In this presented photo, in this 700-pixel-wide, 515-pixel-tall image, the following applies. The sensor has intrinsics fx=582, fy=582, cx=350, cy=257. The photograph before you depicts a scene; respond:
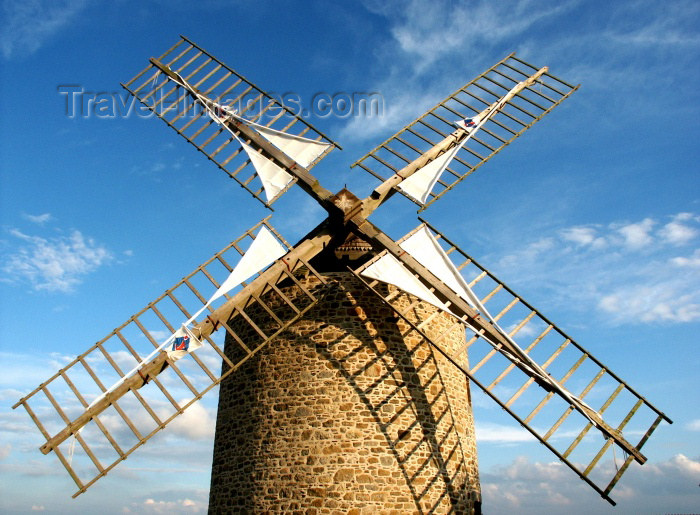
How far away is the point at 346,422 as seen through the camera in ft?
28.1

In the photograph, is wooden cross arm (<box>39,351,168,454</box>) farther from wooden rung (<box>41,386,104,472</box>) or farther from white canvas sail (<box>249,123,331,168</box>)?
white canvas sail (<box>249,123,331,168</box>)

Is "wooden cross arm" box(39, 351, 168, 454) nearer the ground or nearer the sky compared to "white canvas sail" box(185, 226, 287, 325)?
nearer the ground

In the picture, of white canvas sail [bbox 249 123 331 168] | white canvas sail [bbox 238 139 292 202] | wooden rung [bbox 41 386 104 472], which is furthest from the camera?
Result: white canvas sail [bbox 249 123 331 168]

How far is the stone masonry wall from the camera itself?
8344 millimetres

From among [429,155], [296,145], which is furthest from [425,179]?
[296,145]

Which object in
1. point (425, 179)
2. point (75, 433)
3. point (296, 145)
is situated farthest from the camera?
point (296, 145)

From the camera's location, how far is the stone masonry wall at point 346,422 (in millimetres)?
8344

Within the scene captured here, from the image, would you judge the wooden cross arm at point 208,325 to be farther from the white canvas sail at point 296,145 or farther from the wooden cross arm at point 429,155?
the white canvas sail at point 296,145

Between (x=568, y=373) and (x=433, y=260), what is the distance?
2.68 meters

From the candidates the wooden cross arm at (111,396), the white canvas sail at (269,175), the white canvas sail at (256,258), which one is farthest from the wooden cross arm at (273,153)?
the wooden cross arm at (111,396)

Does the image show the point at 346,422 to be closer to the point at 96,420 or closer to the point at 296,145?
the point at 96,420

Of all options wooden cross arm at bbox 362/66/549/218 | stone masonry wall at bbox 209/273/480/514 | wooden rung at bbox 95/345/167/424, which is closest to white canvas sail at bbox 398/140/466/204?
wooden cross arm at bbox 362/66/549/218

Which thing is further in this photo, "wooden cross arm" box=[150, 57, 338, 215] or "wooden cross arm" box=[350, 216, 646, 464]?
"wooden cross arm" box=[150, 57, 338, 215]

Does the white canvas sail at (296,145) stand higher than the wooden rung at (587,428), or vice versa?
the white canvas sail at (296,145)
